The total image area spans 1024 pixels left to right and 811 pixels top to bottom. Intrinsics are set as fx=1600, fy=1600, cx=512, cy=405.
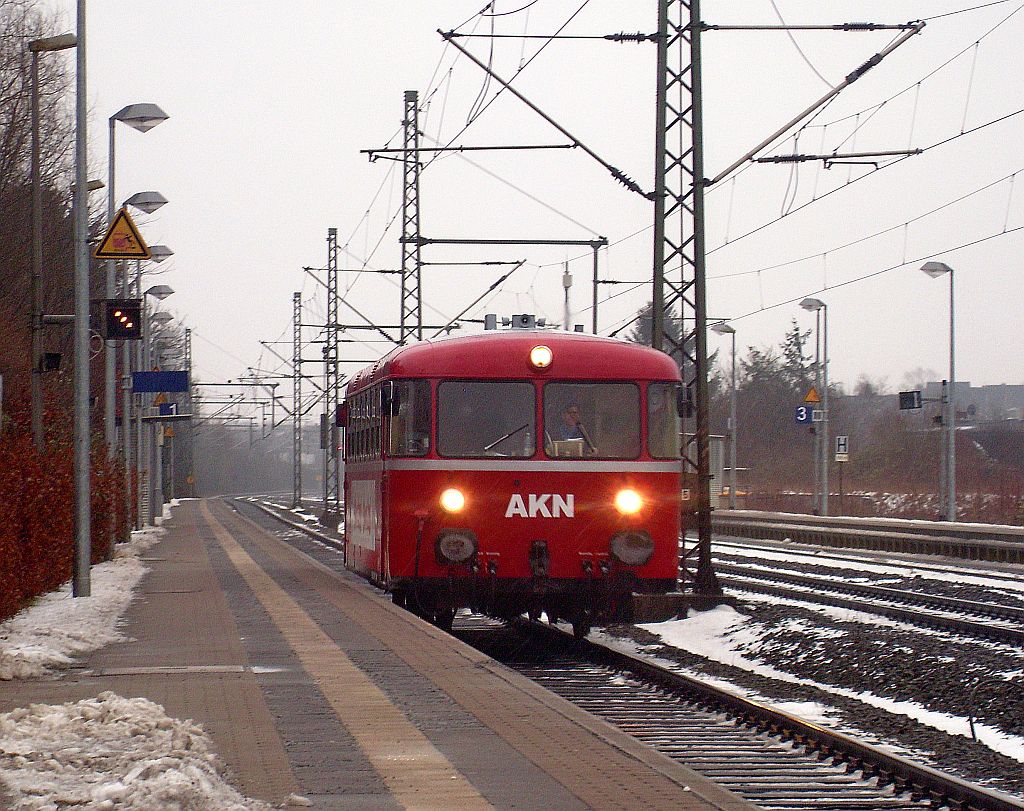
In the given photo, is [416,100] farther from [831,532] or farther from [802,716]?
[802,716]

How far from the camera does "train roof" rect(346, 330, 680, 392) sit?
15008mm

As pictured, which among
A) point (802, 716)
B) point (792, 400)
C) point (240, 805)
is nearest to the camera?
point (240, 805)

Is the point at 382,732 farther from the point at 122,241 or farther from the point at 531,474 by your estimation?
the point at 122,241

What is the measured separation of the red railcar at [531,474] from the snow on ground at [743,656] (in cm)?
149

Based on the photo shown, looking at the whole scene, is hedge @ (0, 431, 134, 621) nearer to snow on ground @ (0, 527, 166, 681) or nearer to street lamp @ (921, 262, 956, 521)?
snow on ground @ (0, 527, 166, 681)

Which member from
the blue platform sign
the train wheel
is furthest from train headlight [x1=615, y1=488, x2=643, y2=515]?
the blue platform sign

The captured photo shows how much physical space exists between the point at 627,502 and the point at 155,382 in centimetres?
2029

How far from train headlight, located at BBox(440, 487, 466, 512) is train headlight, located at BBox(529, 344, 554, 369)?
139 centimetres

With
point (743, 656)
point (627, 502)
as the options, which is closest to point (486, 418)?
point (627, 502)

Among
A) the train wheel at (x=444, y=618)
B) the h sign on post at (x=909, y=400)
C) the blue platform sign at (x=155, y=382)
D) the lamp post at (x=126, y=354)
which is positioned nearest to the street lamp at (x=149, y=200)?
the lamp post at (x=126, y=354)

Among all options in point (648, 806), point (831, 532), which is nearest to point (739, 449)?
point (831, 532)

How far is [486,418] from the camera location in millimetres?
14969

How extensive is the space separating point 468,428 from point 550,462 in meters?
0.83

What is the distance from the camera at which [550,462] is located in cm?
1483
